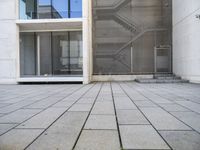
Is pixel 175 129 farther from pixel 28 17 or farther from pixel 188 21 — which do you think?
pixel 28 17

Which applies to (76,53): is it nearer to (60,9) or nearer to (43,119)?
(60,9)

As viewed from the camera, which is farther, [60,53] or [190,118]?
[60,53]

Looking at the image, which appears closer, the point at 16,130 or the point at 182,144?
the point at 182,144

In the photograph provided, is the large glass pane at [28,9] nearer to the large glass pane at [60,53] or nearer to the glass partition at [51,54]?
the glass partition at [51,54]

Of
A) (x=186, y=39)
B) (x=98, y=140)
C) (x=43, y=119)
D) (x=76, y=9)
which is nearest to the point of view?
(x=98, y=140)

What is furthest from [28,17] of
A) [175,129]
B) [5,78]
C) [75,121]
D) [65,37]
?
[175,129]

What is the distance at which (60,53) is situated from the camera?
16312mm

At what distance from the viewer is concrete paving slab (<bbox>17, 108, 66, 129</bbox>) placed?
4035 mm

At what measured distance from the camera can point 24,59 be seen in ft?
54.0

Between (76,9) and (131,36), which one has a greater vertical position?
(76,9)

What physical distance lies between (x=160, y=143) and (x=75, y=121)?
1.83 m

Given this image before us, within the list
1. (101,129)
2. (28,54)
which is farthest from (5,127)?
(28,54)

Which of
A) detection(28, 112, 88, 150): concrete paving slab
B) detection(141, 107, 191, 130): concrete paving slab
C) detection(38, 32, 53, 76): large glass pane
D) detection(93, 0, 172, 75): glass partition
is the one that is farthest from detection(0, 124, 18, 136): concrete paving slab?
detection(93, 0, 172, 75): glass partition

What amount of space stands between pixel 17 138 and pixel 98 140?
1.22 metres
